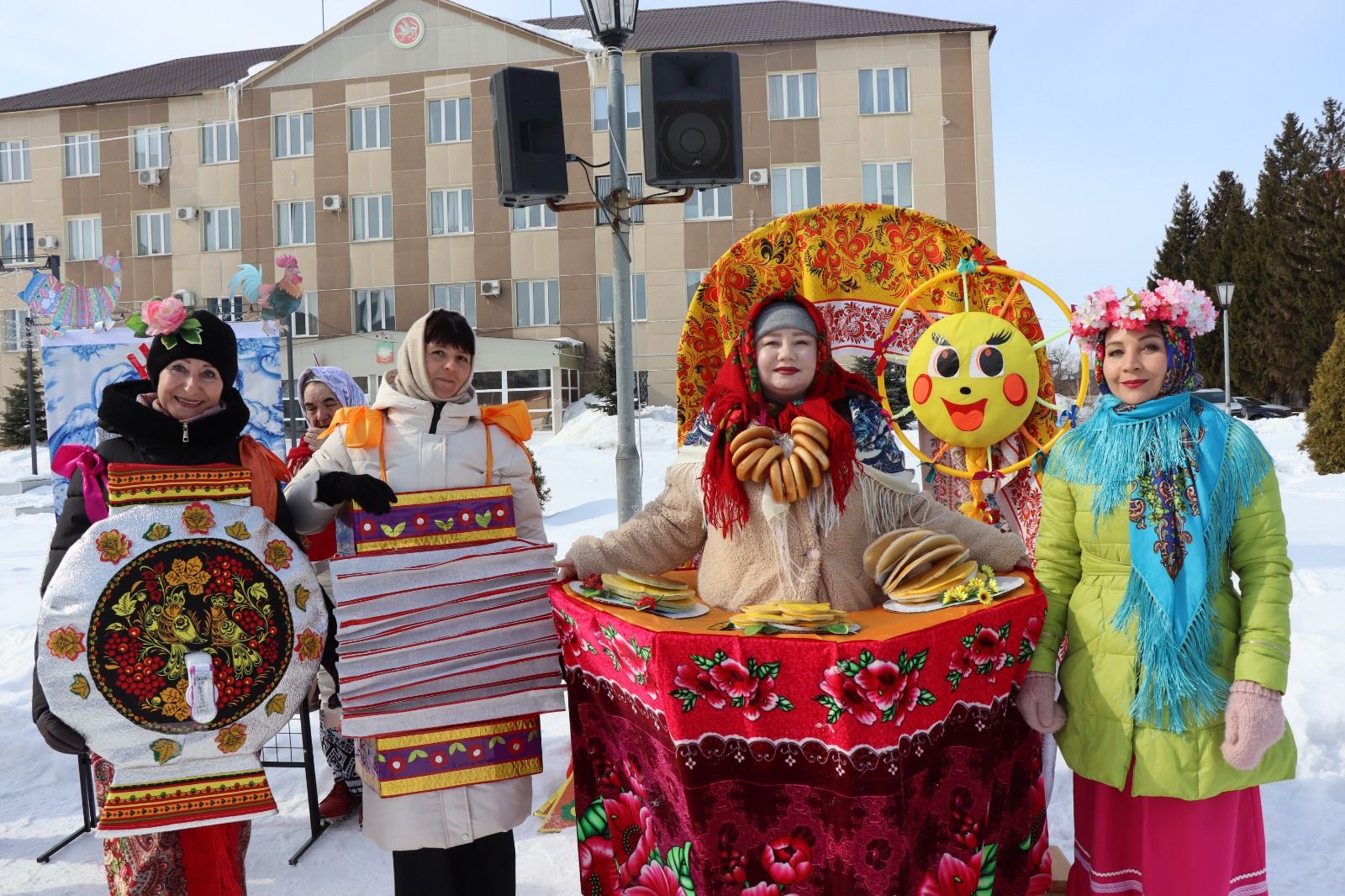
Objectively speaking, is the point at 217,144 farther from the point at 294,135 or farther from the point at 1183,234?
the point at 1183,234

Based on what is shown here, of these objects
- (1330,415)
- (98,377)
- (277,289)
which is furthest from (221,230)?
(1330,415)

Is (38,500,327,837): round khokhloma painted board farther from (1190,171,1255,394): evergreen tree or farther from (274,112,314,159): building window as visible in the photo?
(1190,171,1255,394): evergreen tree

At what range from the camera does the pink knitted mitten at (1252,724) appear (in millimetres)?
1877

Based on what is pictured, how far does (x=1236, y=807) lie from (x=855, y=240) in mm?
2052

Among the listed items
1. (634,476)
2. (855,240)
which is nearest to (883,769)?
(855,240)

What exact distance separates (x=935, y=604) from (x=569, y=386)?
19.7m

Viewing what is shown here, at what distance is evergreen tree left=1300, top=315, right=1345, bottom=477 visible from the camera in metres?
12.2

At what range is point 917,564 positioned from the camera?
2092 millimetres

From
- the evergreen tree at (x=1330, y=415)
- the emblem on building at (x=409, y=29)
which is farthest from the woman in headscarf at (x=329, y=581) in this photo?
the emblem on building at (x=409, y=29)

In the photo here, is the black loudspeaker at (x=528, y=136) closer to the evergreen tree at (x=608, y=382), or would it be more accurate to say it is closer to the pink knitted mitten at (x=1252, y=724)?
the pink knitted mitten at (x=1252, y=724)

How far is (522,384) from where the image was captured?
21.2 metres

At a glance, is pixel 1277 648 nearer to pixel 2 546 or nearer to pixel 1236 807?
pixel 1236 807

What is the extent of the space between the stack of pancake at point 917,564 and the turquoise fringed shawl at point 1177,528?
1.03 ft

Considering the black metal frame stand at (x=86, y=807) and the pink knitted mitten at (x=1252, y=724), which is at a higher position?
the pink knitted mitten at (x=1252, y=724)
